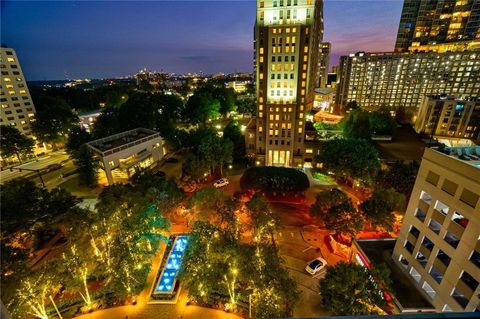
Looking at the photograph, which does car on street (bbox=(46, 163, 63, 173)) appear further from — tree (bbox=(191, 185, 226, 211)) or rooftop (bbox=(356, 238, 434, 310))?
rooftop (bbox=(356, 238, 434, 310))

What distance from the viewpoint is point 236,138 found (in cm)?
6650

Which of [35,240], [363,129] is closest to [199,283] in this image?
[35,240]

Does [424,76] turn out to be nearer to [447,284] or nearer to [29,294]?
[447,284]

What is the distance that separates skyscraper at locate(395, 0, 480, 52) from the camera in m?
95.4

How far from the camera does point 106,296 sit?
956 inches

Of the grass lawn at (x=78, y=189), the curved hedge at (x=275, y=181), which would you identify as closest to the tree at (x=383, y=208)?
the curved hedge at (x=275, y=181)

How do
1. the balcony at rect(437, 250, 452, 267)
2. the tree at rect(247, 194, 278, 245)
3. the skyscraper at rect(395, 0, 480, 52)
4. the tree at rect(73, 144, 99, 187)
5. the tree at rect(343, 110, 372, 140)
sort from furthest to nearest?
the skyscraper at rect(395, 0, 480, 52) → the tree at rect(343, 110, 372, 140) → the tree at rect(73, 144, 99, 187) → the tree at rect(247, 194, 278, 245) → the balcony at rect(437, 250, 452, 267)

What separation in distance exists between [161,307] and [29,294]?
38.3 ft

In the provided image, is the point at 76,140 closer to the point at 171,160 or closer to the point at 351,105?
the point at 171,160

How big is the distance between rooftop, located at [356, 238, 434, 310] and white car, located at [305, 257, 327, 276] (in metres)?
5.00

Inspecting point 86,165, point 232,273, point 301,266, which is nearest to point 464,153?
point 301,266

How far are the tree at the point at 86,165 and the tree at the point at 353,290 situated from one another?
147ft

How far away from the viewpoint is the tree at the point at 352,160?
42375mm

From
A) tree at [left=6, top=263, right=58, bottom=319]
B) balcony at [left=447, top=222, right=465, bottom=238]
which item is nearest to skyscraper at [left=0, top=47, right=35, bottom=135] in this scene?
tree at [left=6, top=263, right=58, bottom=319]
